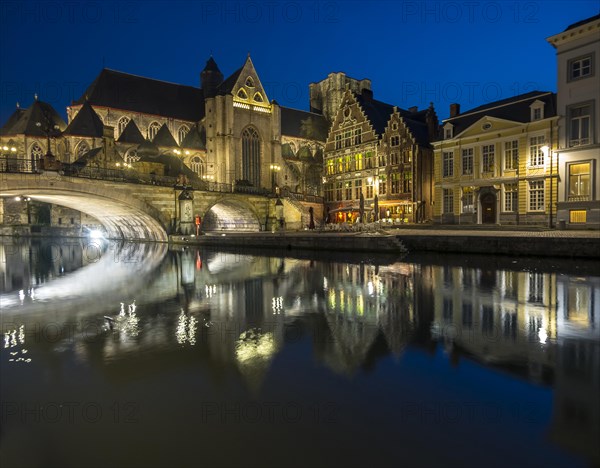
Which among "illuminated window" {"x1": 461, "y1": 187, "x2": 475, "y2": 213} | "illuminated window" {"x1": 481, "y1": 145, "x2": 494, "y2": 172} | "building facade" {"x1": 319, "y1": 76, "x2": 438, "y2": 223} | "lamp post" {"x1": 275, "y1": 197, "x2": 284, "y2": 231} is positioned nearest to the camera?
"illuminated window" {"x1": 481, "y1": 145, "x2": 494, "y2": 172}

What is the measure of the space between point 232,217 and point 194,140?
1462 centimetres

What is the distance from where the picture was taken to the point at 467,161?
1388 inches

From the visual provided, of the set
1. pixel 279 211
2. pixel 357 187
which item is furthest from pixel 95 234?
pixel 357 187

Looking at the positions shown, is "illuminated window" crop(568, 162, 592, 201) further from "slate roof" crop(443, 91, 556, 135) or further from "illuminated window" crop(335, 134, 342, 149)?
"illuminated window" crop(335, 134, 342, 149)

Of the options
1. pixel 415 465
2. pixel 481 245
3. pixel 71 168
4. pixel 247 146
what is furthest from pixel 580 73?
pixel 247 146

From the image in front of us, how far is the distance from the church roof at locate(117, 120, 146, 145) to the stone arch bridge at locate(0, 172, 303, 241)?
1256 centimetres

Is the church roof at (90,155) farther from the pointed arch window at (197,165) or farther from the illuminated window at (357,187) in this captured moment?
the illuminated window at (357,187)

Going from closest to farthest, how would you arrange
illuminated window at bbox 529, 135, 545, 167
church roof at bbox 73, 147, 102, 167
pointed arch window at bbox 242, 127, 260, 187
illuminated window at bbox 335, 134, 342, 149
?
illuminated window at bbox 529, 135, 545, 167 < church roof at bbox 73, 147, 102, 167 < illuminated window at bbox 335, 134, 342, 149 < pointed arch window at bbox 242, 127, 260, 187

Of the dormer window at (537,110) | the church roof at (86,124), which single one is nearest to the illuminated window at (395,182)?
the dormer window at (537,110)

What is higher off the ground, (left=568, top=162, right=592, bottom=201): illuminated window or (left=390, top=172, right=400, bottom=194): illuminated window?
(left=390, top=172, right=400, bottom=194): illuminated window

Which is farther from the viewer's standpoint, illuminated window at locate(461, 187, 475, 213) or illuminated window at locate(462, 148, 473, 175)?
illuminated window at locate(462, 148, 473, 175)

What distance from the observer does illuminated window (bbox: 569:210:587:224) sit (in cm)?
2586

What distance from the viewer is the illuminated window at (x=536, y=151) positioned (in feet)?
98.6

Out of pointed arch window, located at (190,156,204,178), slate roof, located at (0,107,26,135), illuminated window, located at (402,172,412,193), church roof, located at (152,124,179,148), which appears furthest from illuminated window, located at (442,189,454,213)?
slate roof, located at (0,107,26,135)
